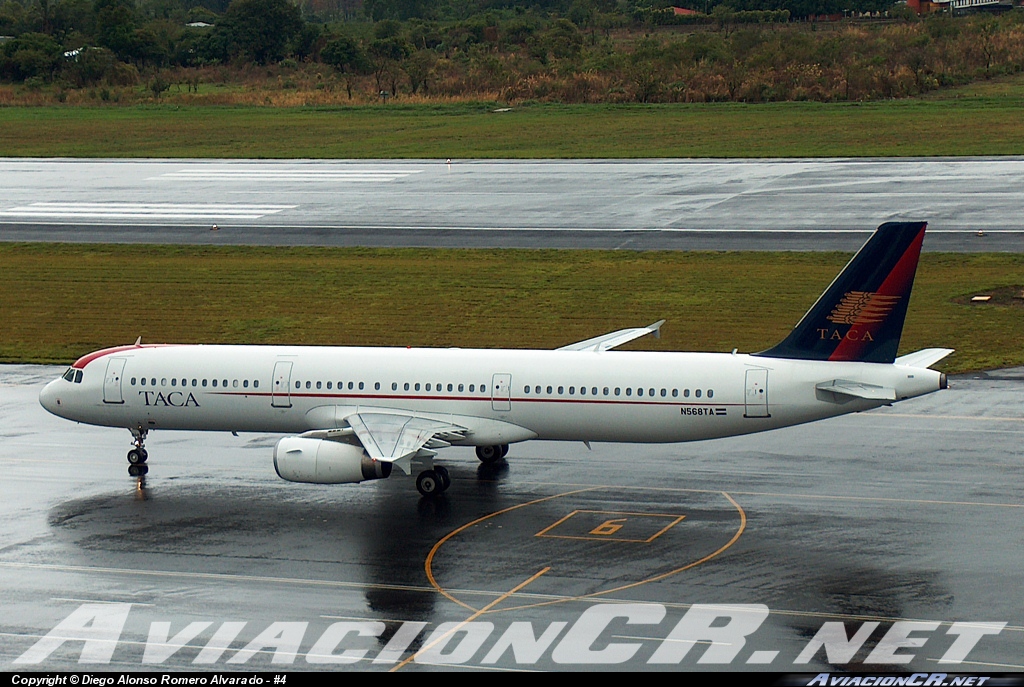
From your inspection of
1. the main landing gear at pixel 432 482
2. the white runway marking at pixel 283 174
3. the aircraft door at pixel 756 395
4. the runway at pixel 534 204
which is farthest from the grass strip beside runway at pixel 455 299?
the white runway marking at pixel 283 174

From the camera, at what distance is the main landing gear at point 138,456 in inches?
1626

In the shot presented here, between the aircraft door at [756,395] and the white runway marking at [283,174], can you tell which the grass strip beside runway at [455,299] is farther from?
the white runway marking at [283,174]

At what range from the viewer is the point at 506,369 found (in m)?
38.7

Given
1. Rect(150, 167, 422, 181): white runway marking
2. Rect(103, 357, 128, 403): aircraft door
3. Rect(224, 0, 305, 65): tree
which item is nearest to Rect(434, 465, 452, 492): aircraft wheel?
Rect(103, 357, 128, 403): aircraft door

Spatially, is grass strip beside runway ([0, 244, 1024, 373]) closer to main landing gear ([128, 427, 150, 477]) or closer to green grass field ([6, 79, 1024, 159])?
main landing gear ([128, 427, 150, 477])

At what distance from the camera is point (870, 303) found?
36.2 meters

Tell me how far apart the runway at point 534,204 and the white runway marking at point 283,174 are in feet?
0.69

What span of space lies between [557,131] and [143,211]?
38.2 m

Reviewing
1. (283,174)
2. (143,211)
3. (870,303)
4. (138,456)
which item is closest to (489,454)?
(138,456)

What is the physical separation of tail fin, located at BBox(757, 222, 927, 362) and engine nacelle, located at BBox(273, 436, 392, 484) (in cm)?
1257

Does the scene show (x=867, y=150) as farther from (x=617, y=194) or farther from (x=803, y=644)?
(x=803, y=644)

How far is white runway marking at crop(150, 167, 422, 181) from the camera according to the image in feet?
311

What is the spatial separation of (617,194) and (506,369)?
47.5 metres

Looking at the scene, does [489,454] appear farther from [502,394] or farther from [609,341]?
[609,341]
